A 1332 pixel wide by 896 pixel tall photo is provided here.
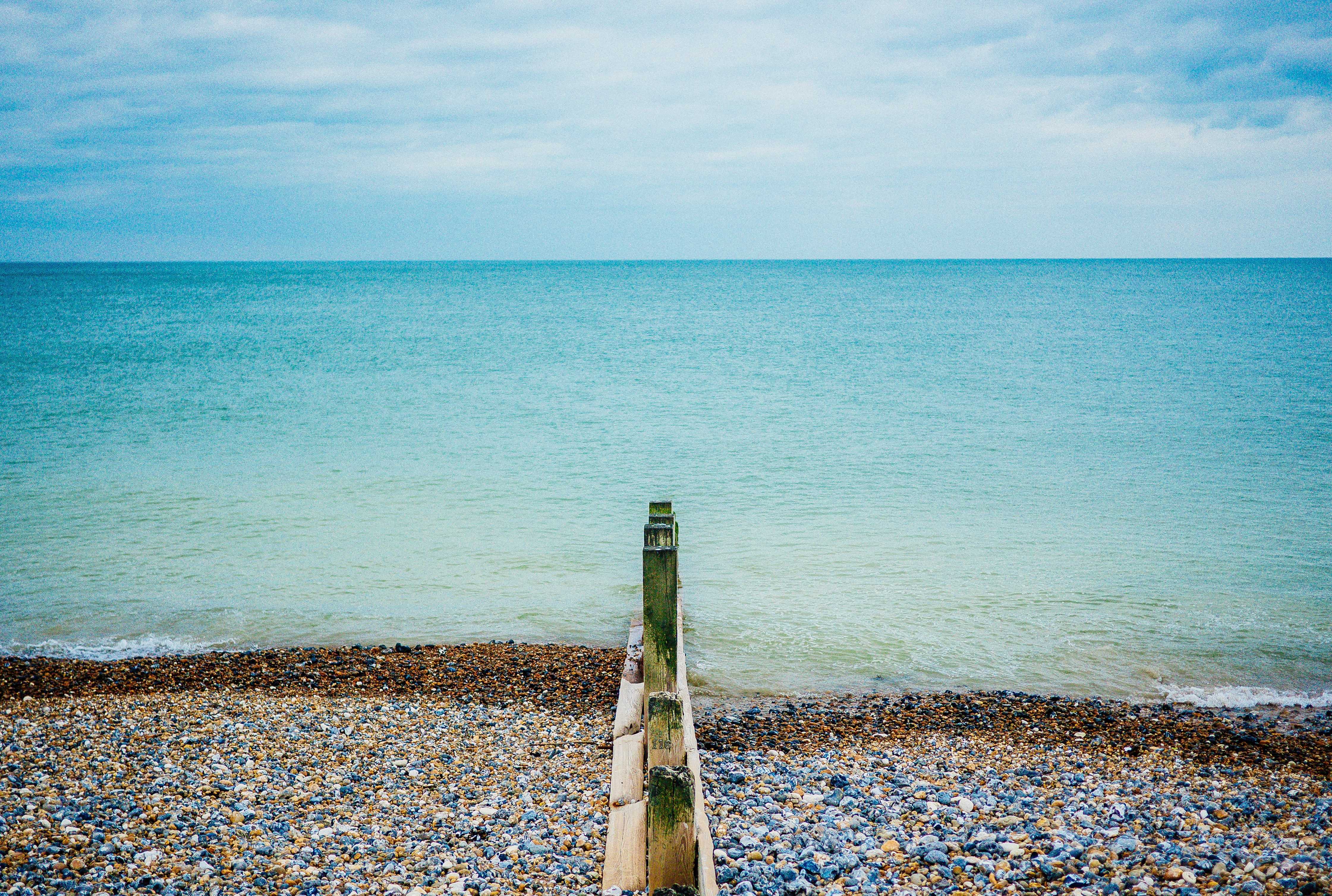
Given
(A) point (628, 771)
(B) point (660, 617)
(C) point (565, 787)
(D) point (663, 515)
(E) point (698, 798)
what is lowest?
(C) point (565, 787)

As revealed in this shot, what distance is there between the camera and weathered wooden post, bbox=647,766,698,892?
157 inches

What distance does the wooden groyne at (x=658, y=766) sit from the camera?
13.2 feet

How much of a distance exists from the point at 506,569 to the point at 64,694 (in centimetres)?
572

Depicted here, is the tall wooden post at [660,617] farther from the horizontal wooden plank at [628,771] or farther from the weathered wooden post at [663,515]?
the weathered wooden post at [663,515]

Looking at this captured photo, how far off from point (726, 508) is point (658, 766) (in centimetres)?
1193

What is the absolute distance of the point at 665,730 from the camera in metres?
4.67

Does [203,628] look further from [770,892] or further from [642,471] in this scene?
[642,471]

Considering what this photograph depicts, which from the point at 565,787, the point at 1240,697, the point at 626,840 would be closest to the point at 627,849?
the point at 626,840

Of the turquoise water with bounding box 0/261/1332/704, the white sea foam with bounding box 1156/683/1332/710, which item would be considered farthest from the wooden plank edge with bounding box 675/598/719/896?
the white sea foam with bounding box 1156/683/1332/710

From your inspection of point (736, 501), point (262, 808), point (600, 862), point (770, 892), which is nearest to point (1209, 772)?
point (770, 892)

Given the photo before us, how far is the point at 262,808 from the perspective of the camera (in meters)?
5.81

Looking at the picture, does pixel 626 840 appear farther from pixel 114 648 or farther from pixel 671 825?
pixel 114 648

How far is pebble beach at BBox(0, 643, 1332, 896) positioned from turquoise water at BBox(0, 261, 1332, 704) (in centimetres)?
144

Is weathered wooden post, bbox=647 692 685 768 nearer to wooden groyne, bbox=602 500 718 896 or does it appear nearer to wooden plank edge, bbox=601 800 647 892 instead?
wooden groyne, bbox=602 500 718 896
